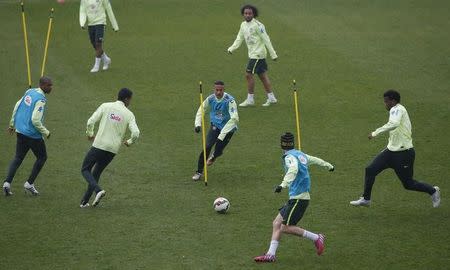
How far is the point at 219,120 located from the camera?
1928 cm

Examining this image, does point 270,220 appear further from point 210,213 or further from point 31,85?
point 31,85

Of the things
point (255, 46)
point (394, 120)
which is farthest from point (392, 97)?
point (255, 46)

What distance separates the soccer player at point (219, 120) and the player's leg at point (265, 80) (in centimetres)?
541

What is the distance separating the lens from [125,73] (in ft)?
91.4

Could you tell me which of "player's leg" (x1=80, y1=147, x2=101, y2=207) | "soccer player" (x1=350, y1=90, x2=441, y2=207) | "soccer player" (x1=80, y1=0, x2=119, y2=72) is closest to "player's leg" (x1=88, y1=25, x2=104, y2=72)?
"soccer player" (x1=80, y1=0, x2=119, y2=72)

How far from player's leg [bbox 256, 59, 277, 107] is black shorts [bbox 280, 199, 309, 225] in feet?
32.5

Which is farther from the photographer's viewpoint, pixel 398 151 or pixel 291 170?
pixel 398 151

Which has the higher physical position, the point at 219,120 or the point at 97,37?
the point at 97,37

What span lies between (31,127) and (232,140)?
19.2 ft

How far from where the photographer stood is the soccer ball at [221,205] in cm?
1705

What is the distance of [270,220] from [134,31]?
17.4 meters

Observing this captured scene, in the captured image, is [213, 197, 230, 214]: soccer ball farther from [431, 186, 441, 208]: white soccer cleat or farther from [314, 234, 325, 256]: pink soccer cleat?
[431, 186, 441, 208]: white soccer cleat

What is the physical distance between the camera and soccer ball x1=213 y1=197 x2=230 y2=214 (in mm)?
17047

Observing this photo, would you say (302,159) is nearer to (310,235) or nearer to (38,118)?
(310,235)
